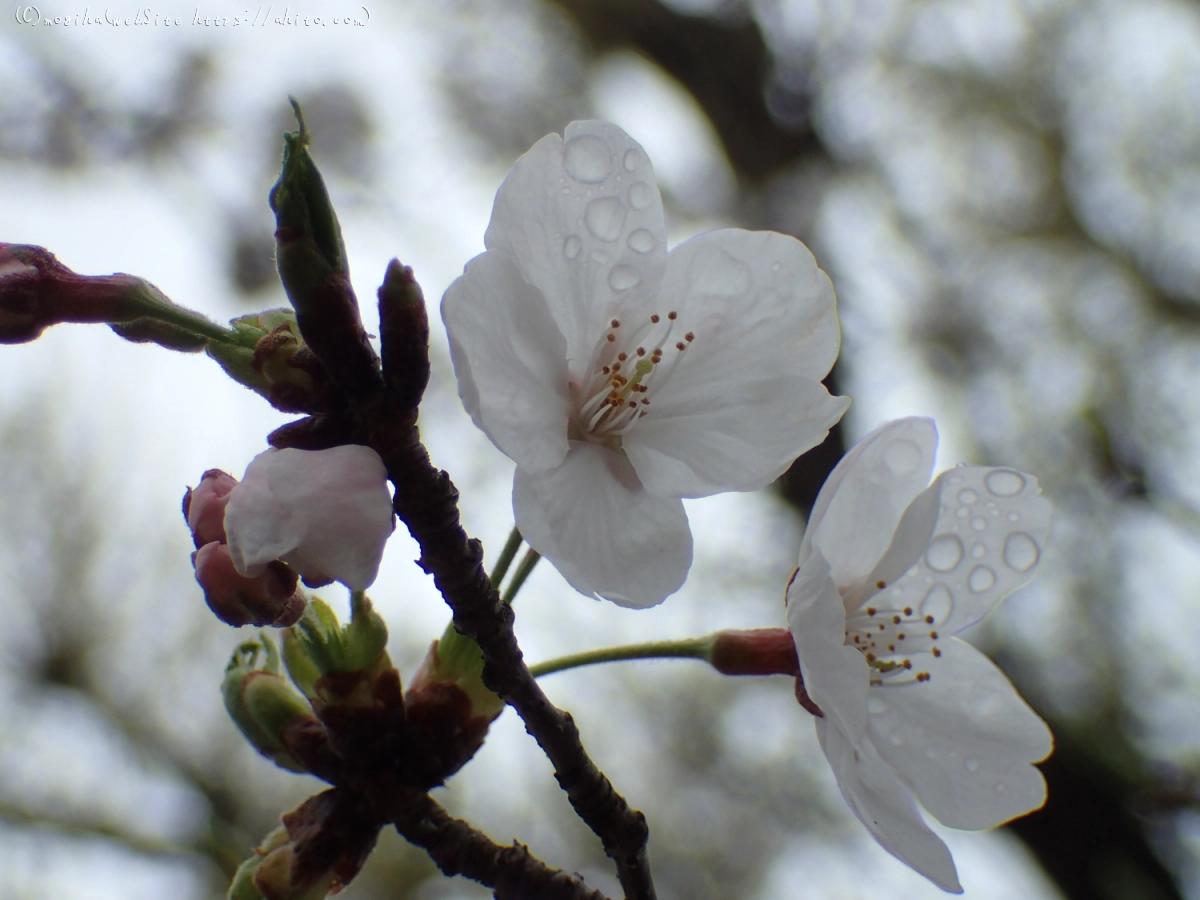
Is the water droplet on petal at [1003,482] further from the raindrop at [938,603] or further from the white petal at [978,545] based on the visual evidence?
the raindrop at [938,603]

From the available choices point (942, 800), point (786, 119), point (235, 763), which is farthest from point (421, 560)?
point (235, 763)

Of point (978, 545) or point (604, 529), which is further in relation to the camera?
point (978, 545)

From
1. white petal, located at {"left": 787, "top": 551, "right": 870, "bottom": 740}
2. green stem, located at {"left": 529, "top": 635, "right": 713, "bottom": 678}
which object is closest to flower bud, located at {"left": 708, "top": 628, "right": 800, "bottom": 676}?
green stem, located at {"left": 529, "top": 635, "right": 713, "bottom": 678}

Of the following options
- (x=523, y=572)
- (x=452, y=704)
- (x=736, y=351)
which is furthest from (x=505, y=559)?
(x=736, y=351)

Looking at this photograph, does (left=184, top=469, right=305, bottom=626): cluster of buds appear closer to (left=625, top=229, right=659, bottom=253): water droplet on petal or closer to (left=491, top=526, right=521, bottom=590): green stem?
(left=491, top=526, right=521, bottom=590): green stem

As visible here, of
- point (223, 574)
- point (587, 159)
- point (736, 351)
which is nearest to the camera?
point (223, 574)

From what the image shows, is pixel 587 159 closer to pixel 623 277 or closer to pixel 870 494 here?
pixel 623 277
